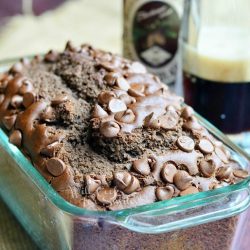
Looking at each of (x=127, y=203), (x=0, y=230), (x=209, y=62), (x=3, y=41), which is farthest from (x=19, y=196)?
(x=3, y=41)

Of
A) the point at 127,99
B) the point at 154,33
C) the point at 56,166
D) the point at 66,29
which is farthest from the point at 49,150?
the point at 66,29

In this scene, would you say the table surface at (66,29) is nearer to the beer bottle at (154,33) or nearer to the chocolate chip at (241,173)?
the beer bottle at (154,33)

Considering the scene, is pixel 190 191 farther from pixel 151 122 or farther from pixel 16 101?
pixel 16 101

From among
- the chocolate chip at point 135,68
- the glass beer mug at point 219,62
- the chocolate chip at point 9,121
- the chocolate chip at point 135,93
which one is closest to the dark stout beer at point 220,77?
the glass beer mug at point 219,62

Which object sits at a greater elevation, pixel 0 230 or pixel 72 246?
pixel 72 246

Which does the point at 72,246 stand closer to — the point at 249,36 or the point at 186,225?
the point at 186,225

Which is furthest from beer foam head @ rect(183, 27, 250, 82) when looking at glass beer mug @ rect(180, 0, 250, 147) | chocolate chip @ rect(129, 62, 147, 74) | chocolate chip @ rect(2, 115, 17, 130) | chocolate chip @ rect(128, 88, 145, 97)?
chocolate chip @ rect(2, 115, 17, 130)
